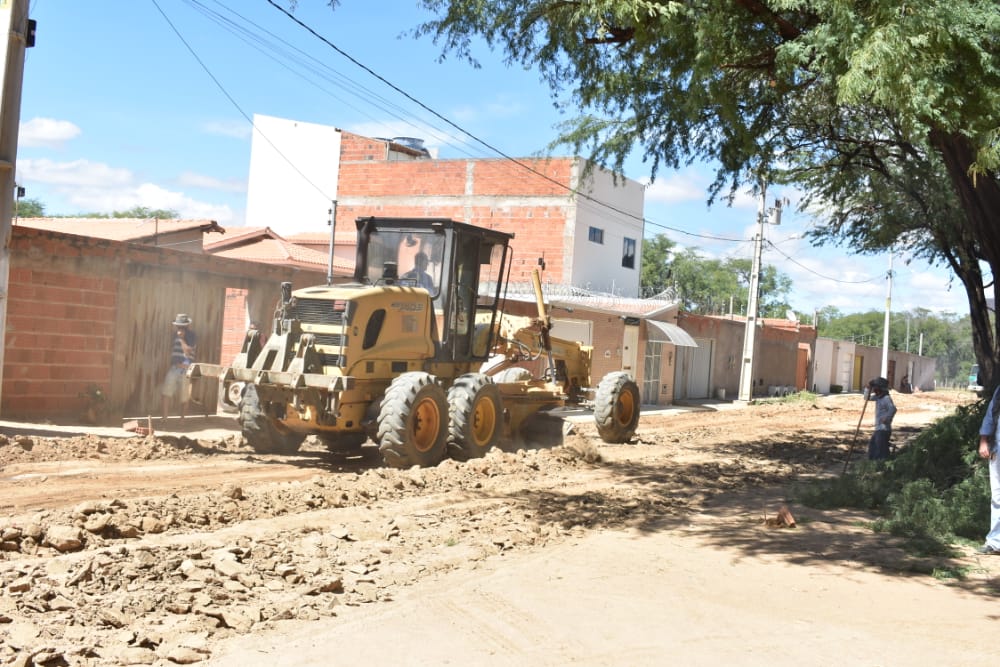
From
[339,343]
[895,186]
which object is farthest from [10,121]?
[895,186]

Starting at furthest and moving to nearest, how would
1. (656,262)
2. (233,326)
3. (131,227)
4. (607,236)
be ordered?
(656,262) < (607,236) < (131,227) < (233,326)

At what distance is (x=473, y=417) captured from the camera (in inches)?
491

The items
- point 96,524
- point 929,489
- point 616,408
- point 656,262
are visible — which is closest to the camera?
point 96,524

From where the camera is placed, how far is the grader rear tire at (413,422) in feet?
37.0

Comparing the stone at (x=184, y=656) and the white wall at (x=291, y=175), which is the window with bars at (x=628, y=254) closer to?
the white wall at (x=291, y=175)

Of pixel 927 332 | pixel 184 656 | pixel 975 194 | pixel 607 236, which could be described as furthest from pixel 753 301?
pixel 927 332

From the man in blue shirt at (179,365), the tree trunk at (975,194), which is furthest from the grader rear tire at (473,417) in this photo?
the tree trunk at (975,194)

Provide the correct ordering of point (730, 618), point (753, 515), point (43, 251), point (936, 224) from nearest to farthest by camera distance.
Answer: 1. point (730, 618)
2. point (753, 515)
3. point (43, 251)
4. point (936, 224)

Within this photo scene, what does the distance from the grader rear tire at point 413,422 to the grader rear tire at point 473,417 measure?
0.26 metres

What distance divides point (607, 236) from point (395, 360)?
94.8 feet

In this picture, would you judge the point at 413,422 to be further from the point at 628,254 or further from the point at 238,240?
the point at 628,254

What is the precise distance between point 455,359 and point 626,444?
181 inches

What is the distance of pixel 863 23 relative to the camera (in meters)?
9.01

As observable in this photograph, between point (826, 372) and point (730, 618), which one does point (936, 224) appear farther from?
point (826, 372)
